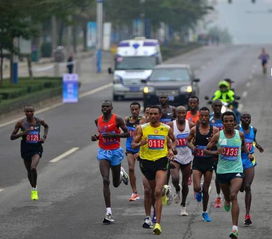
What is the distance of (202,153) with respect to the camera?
624 inches

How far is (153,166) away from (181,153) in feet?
5.97

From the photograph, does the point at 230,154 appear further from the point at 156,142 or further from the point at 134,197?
the point at 134,197

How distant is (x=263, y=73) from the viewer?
63.0 metres

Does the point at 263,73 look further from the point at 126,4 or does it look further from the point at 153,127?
the point at 153,127

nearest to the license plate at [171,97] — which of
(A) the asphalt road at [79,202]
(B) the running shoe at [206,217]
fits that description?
(A) the asphalt road at [79,202]

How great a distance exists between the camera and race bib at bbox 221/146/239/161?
14.5 meters

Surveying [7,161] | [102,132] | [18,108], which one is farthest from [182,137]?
[18,108]

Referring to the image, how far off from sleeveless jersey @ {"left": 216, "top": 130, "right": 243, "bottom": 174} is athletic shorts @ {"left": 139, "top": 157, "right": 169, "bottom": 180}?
33.5 inches

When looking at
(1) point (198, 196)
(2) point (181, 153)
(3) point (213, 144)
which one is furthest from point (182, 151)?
(3) point (213, 144)

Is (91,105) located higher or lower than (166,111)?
lower

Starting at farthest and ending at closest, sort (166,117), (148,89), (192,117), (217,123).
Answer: (148,89) < (166,117) < (192,117) < (217,123)

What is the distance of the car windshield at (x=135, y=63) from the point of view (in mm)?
46312

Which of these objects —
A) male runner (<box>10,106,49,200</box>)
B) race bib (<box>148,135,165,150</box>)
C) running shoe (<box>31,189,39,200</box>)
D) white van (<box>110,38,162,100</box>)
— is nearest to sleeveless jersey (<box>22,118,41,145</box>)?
male runner (<box>10,106,49,200</box>)

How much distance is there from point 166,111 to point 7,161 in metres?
7.46
